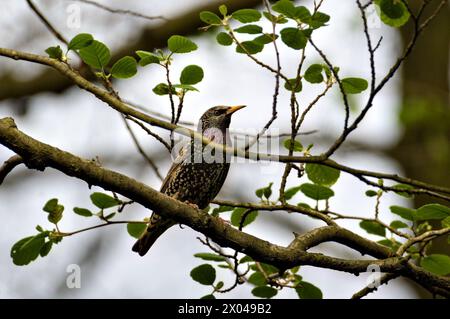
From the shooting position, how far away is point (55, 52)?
13.3ft

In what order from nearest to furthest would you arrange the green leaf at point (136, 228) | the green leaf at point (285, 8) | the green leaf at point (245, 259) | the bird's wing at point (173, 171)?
the green leaf at point (285, 8), the green leaf at point (245, 259), the green leaf at point (136, 228), the bird's wing at point (173, 171)

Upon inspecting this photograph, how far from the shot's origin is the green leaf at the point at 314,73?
13.6ft

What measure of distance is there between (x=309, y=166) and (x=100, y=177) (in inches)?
47.8

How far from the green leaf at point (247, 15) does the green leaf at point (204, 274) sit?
138 centimetres

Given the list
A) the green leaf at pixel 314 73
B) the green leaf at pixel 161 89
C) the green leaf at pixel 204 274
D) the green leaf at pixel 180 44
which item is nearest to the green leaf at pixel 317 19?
the green leaf at pixel 314 73

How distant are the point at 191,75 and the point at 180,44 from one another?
17cm

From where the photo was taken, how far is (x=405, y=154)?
11055 millimetres

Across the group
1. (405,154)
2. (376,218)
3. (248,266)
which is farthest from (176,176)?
(405,154)

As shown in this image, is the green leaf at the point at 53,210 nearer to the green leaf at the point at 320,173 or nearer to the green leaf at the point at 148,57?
the green leaf at the point at 148,57

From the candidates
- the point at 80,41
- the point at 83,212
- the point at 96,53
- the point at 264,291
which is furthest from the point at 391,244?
the point at 80,41

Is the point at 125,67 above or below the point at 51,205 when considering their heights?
above

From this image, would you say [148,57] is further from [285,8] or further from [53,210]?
[53,210]
